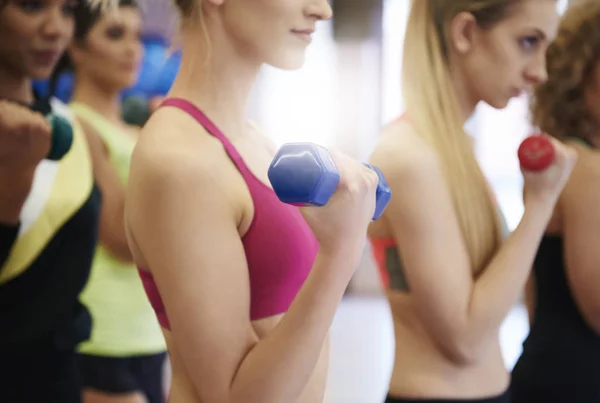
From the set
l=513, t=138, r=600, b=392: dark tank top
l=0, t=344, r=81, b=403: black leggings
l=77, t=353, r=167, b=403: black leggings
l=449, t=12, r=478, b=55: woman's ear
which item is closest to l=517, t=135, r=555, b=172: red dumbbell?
l=449, t=12, r=478, b=55: woman's ear

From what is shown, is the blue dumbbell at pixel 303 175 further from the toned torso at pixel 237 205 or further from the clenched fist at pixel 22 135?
the clenched fist at pixel 22 135

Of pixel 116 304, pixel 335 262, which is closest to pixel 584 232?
pixel 335 262

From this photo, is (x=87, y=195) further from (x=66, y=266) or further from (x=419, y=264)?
(x=419, y=264)

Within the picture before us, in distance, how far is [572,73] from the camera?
4.20ft

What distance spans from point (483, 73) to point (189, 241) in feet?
2.06

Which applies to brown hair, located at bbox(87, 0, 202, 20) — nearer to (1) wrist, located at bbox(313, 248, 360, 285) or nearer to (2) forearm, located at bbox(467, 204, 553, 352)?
(1) wrist, located at bbox(313, 248, 360, 285)

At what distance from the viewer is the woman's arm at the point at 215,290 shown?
67cm

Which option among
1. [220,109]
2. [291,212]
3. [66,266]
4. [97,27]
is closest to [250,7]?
[220,109]

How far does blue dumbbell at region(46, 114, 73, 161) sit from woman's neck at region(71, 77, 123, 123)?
70cm

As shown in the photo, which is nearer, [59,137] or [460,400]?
[59,137]

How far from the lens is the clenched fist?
33.5 inches

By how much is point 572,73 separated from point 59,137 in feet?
3.33

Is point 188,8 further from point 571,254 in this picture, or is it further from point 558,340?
point 558,340

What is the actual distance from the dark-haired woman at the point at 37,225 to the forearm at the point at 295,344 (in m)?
0.47
